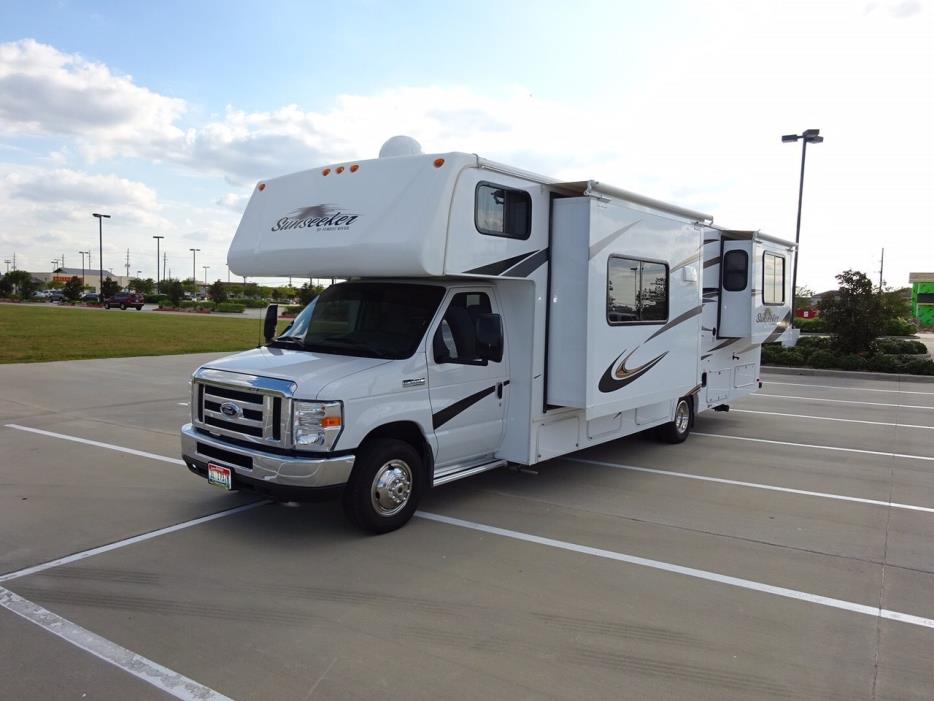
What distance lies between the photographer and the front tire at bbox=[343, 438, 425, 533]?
5254 mm

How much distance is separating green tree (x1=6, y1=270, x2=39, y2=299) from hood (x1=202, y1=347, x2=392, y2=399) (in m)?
80.2

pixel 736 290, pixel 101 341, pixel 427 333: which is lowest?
pixel 101 341

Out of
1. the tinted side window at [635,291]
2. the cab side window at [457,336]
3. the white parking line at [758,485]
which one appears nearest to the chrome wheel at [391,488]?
the cab side window at [457,336]

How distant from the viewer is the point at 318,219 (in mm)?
6090

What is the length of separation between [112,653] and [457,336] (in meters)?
3.33

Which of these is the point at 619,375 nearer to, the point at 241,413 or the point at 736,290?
the point at 241,413

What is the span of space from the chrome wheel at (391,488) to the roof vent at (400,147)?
2.85 m

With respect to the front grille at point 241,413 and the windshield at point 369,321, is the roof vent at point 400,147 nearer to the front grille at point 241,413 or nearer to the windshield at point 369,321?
the windshield at point 369,321

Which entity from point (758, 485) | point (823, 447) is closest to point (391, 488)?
point (758, 485)

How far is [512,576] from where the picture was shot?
482 cm

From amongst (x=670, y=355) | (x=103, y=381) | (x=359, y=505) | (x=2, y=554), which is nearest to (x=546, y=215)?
(x=670, y=355)

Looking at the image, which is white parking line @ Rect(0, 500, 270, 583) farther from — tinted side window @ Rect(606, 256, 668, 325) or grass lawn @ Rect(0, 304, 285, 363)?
grass lawn @ Rect(0, 304, 285, 363)

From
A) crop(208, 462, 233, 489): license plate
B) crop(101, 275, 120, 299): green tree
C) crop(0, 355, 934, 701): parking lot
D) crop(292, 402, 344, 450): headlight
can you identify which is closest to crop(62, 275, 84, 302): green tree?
crop(101, 275, 120, 299): green tree

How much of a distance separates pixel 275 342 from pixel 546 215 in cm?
282
